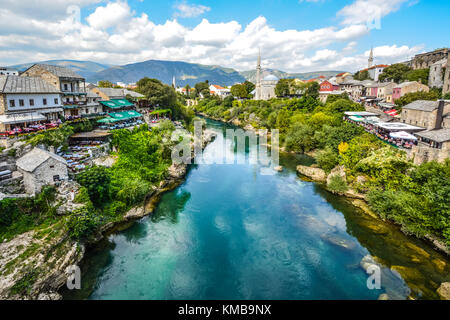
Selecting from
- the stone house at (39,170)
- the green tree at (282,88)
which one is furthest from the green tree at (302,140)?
the green tree at (282,88)

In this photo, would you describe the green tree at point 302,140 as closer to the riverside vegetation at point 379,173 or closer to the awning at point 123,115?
the riverside vegetation at point 379,173

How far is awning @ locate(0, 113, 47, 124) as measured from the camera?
16.1 meters

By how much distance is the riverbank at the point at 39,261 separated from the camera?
9758mm

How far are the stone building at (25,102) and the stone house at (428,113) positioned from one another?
31.8 meters

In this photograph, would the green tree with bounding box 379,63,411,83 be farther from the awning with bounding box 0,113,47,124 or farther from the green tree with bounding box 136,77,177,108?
the awning with bounding box 0,113,47,124

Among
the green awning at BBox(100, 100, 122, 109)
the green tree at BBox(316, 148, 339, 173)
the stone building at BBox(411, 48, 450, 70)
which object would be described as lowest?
the green tree at BBox(316, 148, 339, 173)

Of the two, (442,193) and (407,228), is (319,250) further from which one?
(442,193)

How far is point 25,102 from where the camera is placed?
18.5 meters

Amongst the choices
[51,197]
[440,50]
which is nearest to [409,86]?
[440,50]

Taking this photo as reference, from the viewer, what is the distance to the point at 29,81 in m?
19.5

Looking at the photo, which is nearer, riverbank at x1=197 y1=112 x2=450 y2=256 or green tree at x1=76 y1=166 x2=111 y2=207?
riverbank at x1=197 y1=112 x2=450 y2=256

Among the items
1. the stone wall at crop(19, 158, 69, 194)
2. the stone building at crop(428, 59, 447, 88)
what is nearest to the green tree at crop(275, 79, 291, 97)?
the stone building at crop(428, 59, 447, 88)

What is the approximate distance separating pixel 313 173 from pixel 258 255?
13266 millimetres

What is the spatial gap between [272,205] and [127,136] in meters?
15.1
